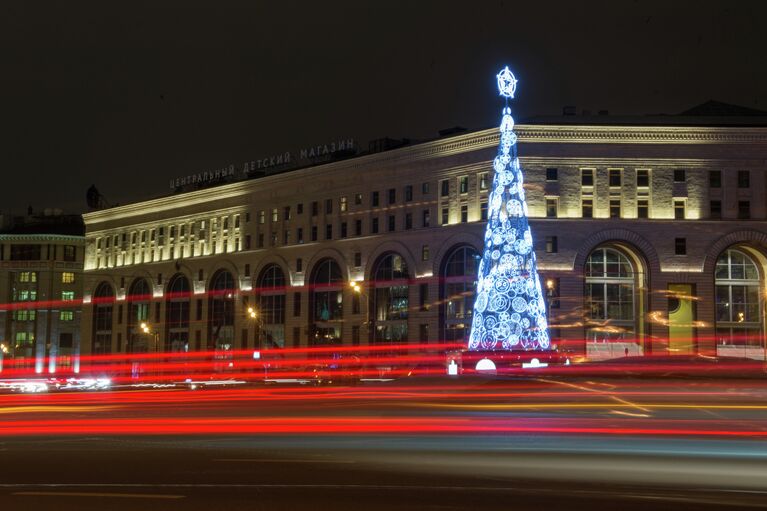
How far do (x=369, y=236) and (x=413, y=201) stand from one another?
509 centimetres

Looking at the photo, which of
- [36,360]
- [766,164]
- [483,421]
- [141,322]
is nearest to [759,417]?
[483,421]

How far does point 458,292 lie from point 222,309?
2748 cm

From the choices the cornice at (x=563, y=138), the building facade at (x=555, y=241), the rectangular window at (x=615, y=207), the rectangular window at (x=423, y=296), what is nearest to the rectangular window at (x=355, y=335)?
the building facade at (x=555, y=241)

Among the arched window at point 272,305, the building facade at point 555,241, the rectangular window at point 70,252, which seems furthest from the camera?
the rectangular window at point 70,252

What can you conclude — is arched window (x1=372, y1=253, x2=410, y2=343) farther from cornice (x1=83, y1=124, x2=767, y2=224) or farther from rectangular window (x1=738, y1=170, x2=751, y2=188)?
rectangular window (x1=738, y1=170, x2=751, y2=188)

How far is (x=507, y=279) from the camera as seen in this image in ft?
173

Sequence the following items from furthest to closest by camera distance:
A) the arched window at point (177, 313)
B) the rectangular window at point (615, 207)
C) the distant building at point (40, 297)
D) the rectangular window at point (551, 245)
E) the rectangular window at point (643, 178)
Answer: the distant building at point (40, 297)
the arched window at point (177, 313)
the rectangular window at point (643, 178)
the rectangular window at point (615, 207)
the rectangular window at point (551, 245)

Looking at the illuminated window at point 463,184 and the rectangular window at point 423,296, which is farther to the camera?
the rectangular window at point 423,296

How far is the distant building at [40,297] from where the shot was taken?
372 feet

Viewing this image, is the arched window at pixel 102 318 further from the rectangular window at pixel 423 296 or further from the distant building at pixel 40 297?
the rectangular window at pixel 423 296

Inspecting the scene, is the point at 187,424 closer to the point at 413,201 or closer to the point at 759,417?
the point at 759,417

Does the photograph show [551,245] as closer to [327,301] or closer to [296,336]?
[327,301]

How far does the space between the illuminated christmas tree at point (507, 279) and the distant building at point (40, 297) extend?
69217 millimetres

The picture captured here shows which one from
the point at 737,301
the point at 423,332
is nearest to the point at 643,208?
the point at 737,301
